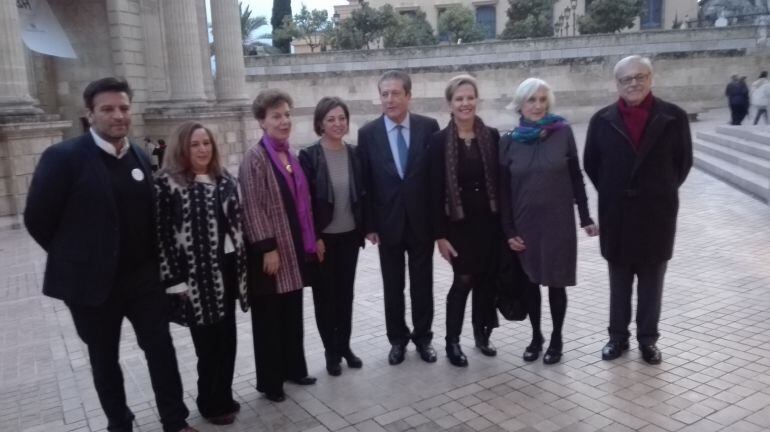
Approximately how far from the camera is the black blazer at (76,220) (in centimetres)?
333

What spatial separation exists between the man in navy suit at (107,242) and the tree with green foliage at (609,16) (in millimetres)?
39471

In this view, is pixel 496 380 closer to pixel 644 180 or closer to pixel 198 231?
pixel 644 180

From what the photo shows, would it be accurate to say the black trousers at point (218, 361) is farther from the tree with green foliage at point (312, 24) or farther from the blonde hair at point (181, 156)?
the tree with green foliage at point (312, 24)

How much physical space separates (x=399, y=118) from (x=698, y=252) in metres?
4.99

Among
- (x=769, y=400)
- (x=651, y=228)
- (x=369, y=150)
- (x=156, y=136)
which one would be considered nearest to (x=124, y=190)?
(x=369, y=150)

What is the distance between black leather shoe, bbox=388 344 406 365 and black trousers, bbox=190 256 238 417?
4.13ft

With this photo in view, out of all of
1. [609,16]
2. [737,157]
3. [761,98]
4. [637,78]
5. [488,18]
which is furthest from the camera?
[488,18]

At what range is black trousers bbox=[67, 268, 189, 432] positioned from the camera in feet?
11.5

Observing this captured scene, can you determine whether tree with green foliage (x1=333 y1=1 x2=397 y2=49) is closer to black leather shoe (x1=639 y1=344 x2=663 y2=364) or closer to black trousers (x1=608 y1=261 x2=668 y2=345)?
black trousers (x1=608 y1=261 x2=668 y2=345)

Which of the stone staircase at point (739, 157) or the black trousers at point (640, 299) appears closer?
the black trousers at point (640, 299)

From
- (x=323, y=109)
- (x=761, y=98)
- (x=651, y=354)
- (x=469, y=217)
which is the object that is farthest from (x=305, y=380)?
(x=761, y=98)

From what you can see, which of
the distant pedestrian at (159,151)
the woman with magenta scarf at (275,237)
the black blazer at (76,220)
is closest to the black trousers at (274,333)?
the woman with magenta scarf at (275,237)

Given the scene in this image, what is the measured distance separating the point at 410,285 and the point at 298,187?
3.89 ft

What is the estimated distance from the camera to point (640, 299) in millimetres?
4621
